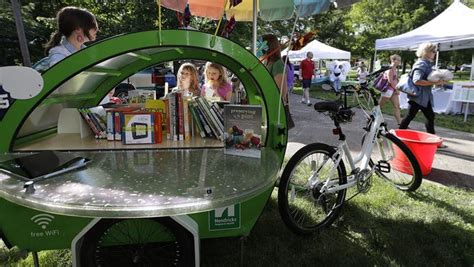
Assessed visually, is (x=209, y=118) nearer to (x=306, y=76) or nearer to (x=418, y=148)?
(x=418, y=148)

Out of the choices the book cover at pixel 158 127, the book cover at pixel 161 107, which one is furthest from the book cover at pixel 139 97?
the book cover at pixel 158 127

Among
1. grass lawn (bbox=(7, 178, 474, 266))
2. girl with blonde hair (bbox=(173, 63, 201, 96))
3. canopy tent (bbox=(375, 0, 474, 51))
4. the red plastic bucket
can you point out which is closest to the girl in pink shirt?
girl with blonde hair (bbox=(173, 63, 201, 96))

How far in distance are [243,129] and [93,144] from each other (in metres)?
1.06

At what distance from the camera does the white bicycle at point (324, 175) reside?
8.32 ft

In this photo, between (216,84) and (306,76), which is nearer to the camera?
(216,84)

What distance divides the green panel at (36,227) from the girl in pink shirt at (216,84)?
266 centimetres

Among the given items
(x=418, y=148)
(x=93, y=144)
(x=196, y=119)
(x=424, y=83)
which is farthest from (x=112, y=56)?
(x=424, y=83)

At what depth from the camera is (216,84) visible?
14.5 feet

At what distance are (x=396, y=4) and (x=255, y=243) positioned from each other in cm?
2903

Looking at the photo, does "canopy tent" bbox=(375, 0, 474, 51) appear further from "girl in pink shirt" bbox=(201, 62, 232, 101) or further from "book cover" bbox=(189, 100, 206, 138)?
"book cover" bbox=(189, 100, 206, 138)

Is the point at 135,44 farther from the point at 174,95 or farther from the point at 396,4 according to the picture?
the point at 396,4

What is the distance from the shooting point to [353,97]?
3.14 m

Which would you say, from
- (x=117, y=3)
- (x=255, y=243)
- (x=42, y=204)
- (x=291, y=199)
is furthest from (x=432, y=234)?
(x=117, y=3)

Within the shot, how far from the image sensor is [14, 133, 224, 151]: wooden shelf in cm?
220
